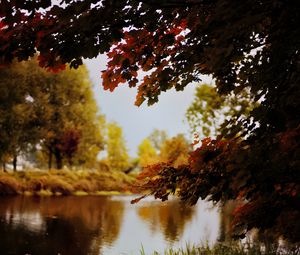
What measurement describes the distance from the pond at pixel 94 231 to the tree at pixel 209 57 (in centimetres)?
550

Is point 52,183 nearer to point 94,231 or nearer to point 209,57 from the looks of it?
point 94,231

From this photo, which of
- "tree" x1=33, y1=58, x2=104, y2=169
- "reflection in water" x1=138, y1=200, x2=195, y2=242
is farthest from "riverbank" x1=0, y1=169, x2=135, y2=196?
"reflection in water" x1=138, y1=200, x2=195, y2=242

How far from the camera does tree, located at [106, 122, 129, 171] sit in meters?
54.8

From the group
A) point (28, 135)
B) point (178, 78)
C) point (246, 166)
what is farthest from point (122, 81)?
point (28, 135)

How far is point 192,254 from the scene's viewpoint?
8914 mm

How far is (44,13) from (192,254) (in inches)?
275

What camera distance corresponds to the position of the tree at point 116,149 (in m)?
54.8

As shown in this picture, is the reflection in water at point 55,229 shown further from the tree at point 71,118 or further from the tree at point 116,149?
the tree at point 116,149

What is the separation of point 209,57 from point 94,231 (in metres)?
12.5

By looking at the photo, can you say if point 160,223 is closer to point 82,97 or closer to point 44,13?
point 44,13

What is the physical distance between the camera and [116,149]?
54688 millimetres

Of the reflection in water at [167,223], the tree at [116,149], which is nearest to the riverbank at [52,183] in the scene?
the reflection in water at [167,223]

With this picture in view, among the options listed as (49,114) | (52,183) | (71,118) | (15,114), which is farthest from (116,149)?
(52,183)

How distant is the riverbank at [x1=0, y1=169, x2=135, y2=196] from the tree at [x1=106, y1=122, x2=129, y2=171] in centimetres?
1492
